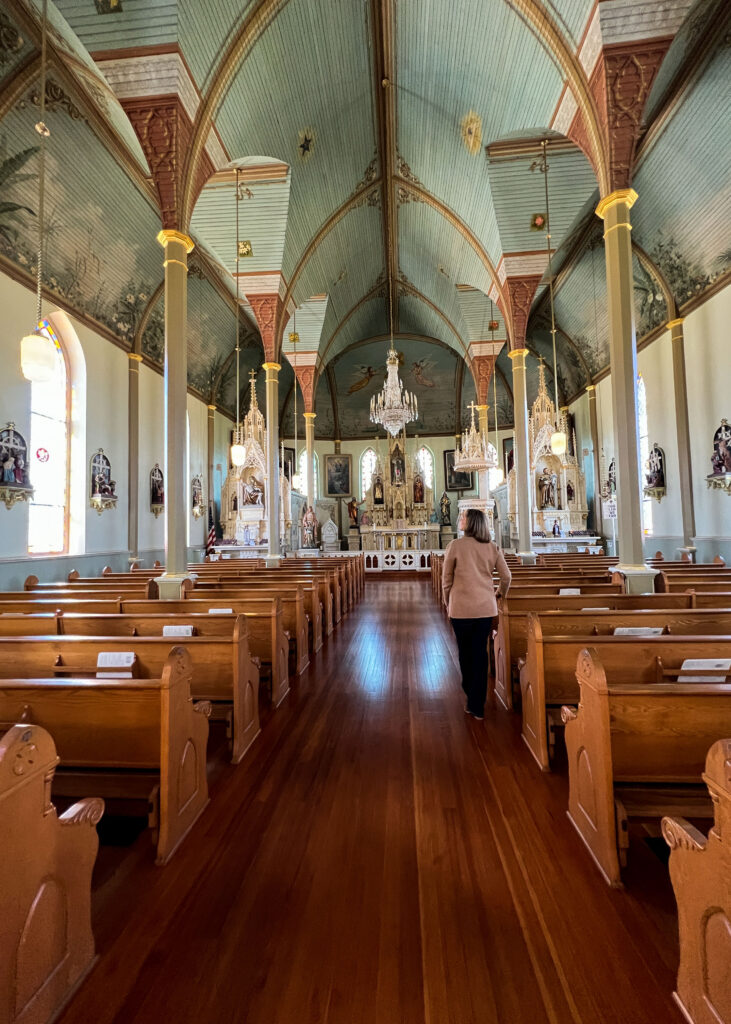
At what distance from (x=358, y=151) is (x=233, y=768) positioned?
11534 mm

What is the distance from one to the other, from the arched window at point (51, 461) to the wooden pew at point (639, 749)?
912cm

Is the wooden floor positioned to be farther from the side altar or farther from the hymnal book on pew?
the side altar

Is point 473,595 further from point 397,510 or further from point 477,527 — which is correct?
point 397,510

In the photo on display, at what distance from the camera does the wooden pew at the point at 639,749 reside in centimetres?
215

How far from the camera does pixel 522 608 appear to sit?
179 inches

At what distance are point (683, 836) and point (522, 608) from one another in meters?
3.10

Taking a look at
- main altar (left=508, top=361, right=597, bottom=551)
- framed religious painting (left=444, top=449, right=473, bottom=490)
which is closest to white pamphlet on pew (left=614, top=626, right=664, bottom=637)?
main altar (left=508, top=361, right=597, bottom=551)

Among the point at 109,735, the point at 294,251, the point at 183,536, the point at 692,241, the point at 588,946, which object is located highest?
the point at 294,251

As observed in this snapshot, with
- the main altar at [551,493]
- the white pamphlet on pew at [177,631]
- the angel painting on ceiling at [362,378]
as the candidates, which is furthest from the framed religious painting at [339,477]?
the white pamphlet on pew at [177,631]

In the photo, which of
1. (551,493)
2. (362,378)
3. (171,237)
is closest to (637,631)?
(171,237)

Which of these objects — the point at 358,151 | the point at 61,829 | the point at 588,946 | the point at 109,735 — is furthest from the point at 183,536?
the point at 358,151

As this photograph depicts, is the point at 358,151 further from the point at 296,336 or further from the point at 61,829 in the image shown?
the point at 61,829

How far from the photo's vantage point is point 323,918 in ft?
6.44

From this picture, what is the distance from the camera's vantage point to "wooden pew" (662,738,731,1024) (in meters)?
1.33
